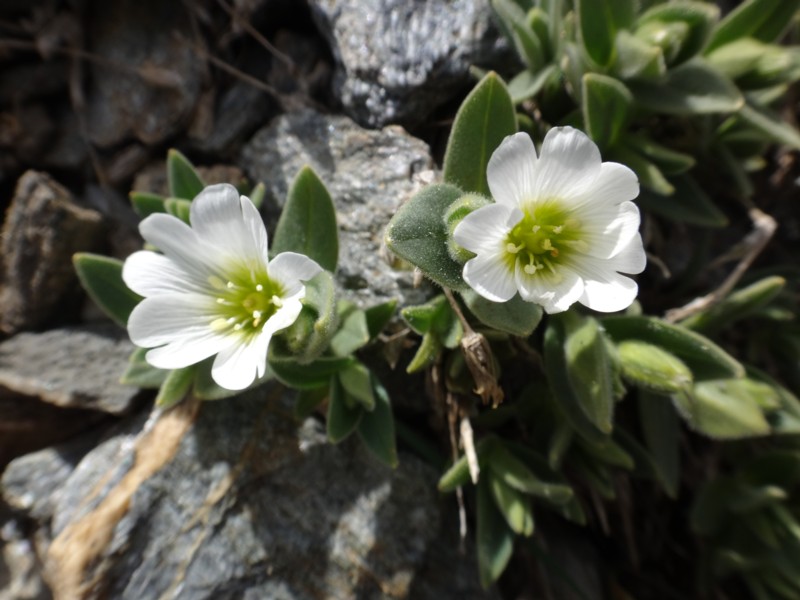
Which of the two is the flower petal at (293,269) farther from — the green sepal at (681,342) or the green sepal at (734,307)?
the green sepal at (734,307)

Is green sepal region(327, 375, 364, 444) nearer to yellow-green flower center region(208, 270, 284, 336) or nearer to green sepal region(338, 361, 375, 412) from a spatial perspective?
green sepal region(338, 361, 375, 412)

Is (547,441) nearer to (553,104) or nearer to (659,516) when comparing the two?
(659,516)

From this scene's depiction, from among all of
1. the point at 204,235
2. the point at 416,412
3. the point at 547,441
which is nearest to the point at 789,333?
the point at 547,441

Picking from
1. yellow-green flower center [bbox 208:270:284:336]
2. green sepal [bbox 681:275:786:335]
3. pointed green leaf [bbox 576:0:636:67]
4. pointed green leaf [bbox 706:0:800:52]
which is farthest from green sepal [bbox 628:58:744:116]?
yellow-green flower center [bbox 208:270:284:336]

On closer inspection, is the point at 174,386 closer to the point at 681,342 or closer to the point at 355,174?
the point at 355,174

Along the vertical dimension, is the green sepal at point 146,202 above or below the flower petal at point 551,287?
above

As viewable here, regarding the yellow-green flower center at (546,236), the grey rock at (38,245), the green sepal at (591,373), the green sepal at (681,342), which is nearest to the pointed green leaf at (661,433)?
the green sepal at (681,342)

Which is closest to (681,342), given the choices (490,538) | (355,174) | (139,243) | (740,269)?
(740,269)
